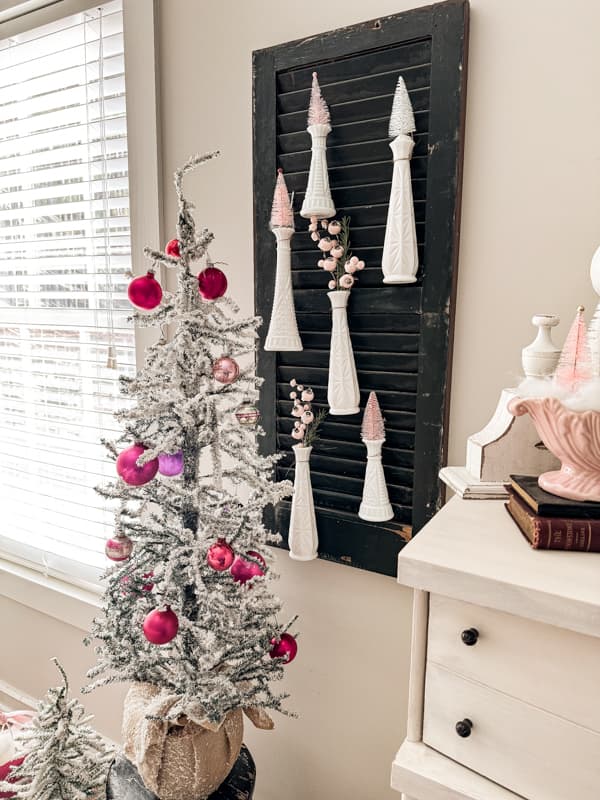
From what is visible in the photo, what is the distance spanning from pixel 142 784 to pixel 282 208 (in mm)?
1173

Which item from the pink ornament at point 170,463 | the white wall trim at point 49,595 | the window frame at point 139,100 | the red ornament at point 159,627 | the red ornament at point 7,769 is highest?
the window frame at point 139,100

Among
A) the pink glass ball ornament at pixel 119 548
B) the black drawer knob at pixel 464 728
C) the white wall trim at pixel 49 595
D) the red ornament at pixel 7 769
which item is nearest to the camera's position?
the black drawer knob at pixel 464 728

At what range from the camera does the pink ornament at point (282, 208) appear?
1.20 m

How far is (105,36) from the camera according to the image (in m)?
1.51

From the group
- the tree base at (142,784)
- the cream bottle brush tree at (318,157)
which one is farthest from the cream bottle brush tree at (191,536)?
the cream bottle brush tree at (318,157)

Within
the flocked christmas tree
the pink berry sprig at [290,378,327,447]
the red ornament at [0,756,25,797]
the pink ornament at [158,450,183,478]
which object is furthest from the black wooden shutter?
the red ornament at [0,756,25,797]

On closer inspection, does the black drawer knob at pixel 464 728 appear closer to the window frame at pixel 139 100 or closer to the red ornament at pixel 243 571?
the red ornament at pixel 243 571

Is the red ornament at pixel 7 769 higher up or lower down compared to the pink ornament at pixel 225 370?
lower down

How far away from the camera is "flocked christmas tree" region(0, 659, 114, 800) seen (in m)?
1.28

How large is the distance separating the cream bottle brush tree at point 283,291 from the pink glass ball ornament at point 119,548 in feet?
1.61

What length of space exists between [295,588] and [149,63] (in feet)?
4.36

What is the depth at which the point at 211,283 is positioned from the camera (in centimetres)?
102

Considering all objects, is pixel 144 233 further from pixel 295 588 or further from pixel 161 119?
pixel 295 588

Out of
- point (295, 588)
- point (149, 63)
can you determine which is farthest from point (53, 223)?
point (295, 588)
